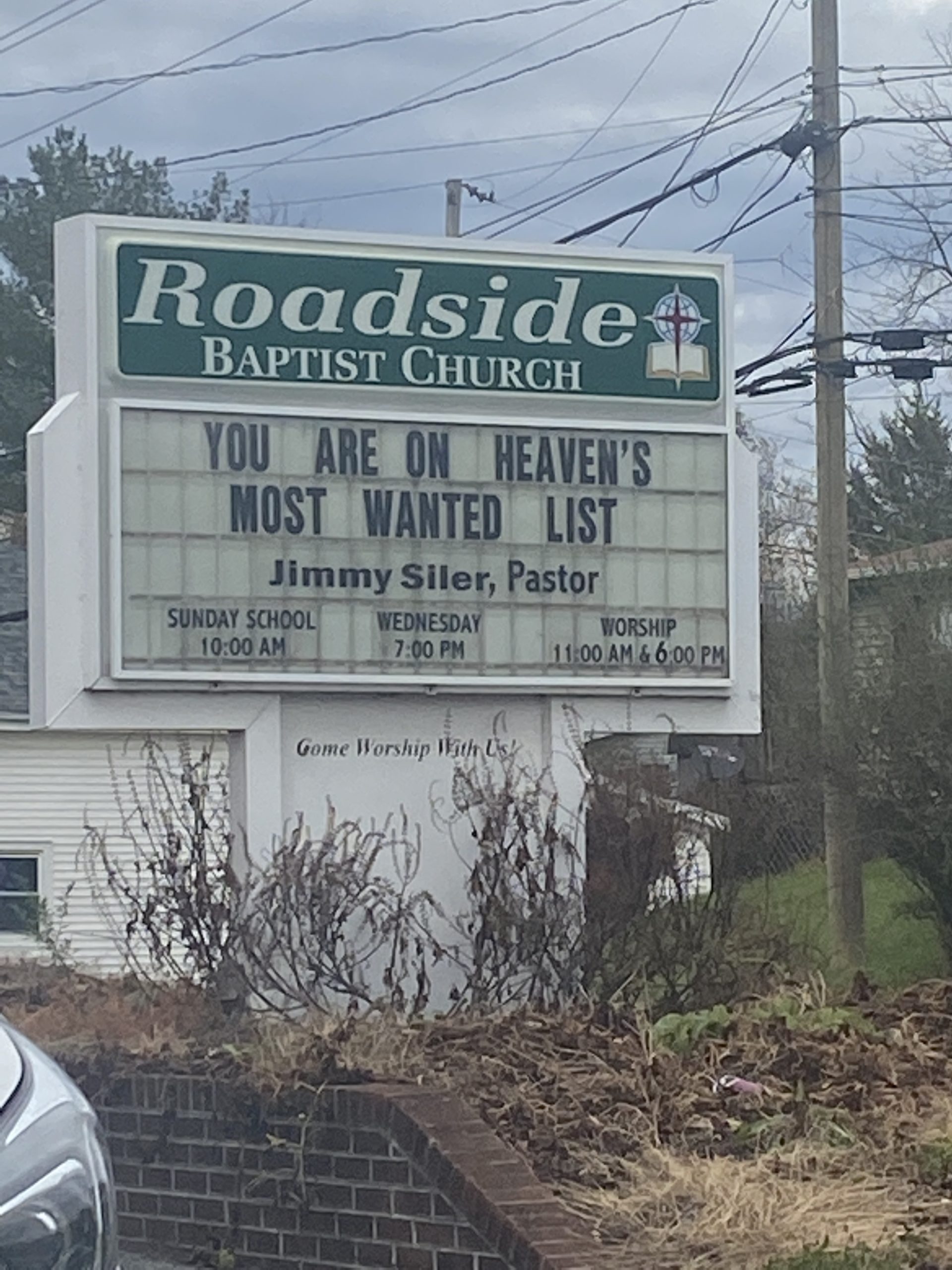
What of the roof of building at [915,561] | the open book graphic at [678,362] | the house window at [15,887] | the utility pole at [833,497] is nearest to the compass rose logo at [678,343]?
the open book graphic at [678,362]

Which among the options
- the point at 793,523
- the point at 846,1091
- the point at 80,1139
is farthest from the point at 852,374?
the point at 793,523

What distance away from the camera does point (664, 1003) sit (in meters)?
10.1

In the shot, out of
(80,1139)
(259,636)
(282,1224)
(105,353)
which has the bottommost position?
(282,1224)

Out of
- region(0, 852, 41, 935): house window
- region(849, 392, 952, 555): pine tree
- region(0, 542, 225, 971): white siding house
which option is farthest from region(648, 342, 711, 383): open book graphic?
region(849, 392, 952, 555): pine tree

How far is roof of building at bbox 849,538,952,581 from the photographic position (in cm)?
1908

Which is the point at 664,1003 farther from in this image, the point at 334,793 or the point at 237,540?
the point at 237,540

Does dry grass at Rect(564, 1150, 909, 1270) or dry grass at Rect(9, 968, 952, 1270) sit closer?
Answer: dry grass at Rect(564, 1150, 909, 1270)

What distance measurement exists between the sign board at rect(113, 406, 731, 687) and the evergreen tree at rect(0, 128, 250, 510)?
30.7 metres

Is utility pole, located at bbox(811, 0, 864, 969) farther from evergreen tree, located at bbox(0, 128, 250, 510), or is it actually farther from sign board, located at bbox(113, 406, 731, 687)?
evergreen tree, located at bbox(0, 128, 250, 510)

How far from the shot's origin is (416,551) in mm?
10359

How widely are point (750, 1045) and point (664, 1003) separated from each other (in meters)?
1.15

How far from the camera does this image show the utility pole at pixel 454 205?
103 feet

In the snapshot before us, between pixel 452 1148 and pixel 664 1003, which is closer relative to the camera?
pixel 452 1148

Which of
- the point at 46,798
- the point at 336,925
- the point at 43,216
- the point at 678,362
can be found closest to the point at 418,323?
the point at 678,362
